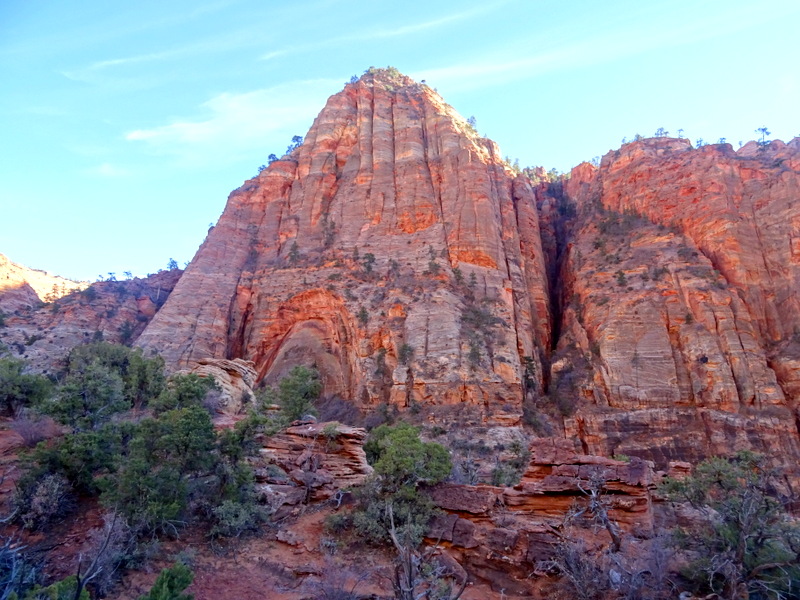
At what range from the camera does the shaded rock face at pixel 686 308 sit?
3572 cm

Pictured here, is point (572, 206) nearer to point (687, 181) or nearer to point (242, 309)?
point (687, 181)

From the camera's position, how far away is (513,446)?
30.3 m

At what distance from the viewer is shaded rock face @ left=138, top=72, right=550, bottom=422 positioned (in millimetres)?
39188

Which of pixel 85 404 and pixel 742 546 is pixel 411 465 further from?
pixel 85 404

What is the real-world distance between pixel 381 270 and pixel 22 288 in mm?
36787

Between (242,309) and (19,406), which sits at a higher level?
(242,309)

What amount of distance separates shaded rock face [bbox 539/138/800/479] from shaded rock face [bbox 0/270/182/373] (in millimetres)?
38318

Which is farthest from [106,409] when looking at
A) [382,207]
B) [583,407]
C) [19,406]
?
[382,207]

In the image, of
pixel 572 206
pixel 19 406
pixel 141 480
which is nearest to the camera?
pixel 141 480

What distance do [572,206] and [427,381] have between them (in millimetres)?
34233

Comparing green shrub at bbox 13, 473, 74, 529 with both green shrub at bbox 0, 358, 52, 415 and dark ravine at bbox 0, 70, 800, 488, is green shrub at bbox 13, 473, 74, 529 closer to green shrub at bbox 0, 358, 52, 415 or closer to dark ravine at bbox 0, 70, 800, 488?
green shrub at bbox 0, 358, 52, 415

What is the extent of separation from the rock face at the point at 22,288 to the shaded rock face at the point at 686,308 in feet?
161

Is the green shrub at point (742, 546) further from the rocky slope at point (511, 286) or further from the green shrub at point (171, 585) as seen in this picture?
the rocky slope at point (511, 286)

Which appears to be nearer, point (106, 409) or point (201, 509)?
point (201, 509)
